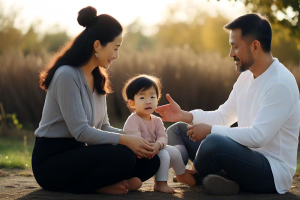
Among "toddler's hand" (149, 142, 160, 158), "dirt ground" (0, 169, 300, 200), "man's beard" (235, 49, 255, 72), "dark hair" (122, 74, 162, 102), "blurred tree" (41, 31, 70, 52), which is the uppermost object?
"blurred tree" (41, 31, 70, 52)

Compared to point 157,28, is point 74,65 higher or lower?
lower

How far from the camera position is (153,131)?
386 centimetres

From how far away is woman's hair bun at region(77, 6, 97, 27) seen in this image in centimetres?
365

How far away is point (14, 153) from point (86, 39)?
3319 millimetres

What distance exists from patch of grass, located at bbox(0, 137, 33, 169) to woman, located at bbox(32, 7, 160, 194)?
1846mm

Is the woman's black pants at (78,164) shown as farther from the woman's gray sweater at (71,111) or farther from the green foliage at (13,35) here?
the green foliage at (13,35)

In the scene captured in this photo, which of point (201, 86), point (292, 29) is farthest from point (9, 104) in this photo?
point (292, 29)

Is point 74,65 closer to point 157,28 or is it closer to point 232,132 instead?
point 232,132

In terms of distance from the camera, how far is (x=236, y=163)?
3.45m

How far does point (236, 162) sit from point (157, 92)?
92 centimetres

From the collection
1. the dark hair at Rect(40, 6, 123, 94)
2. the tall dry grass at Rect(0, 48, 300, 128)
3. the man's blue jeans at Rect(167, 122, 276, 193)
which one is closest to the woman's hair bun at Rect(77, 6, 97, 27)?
the dark hair at Rect(40, 6, 123, 94)

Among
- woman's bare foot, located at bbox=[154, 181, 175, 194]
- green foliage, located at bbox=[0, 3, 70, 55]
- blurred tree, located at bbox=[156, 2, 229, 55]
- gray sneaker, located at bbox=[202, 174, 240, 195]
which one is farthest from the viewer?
blurred tree, located at bbox=[156, 2, 229, 55]

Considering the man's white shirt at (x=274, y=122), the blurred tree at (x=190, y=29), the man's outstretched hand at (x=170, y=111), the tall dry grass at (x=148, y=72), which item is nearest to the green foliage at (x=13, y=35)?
the tall dry grass at (x=148, y=72)

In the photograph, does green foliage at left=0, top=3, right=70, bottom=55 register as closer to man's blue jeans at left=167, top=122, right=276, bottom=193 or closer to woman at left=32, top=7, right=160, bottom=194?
woman at left=32, top=7, right=160, bottom=194
